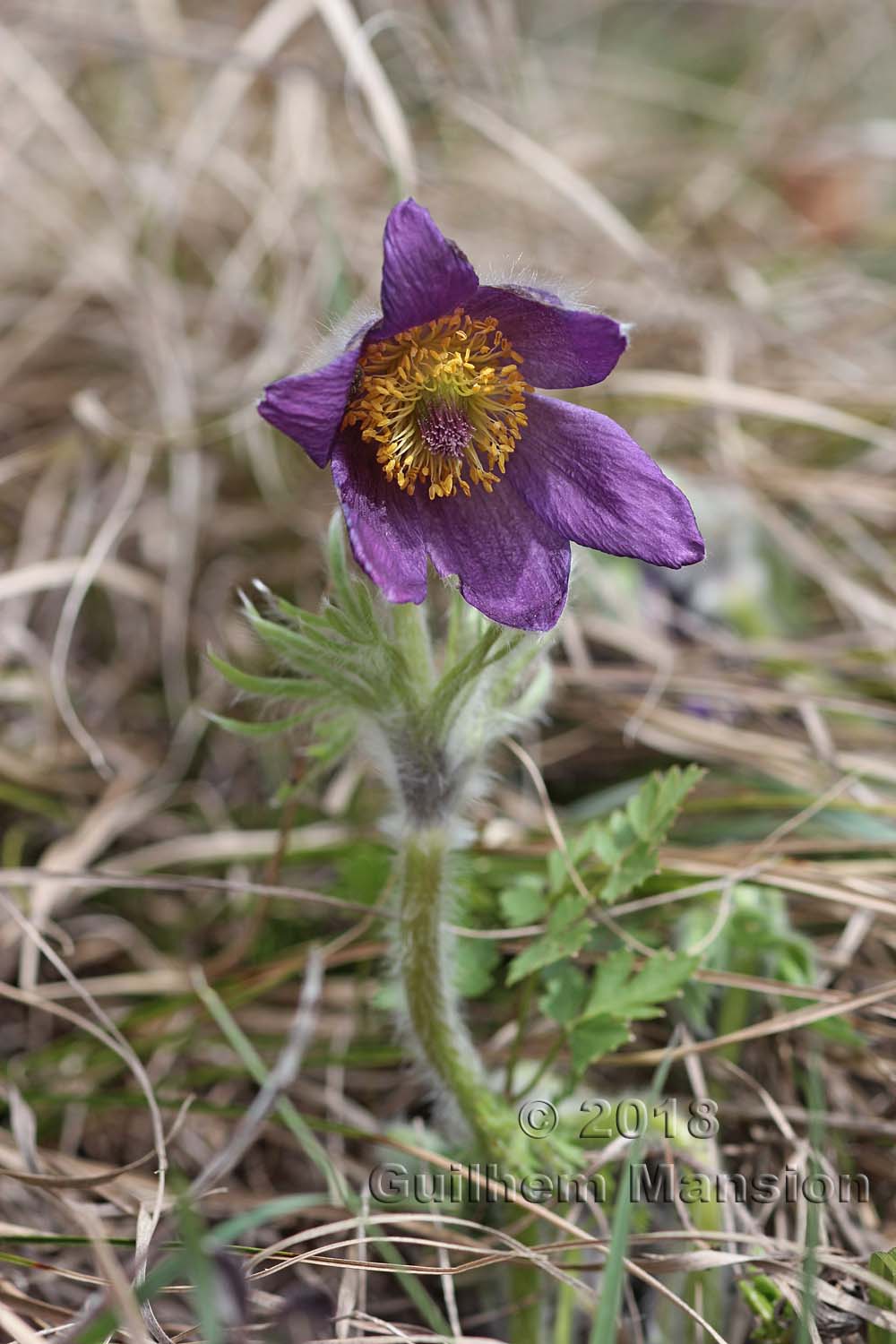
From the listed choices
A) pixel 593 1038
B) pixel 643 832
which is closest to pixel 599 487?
pixel 643 832

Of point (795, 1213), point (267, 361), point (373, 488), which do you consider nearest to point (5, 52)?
point (267, 361)

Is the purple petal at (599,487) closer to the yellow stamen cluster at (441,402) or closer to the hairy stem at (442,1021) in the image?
the yellow stamen cluster at (441,402)

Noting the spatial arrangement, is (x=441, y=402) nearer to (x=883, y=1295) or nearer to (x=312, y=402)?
(x=312, y=402)

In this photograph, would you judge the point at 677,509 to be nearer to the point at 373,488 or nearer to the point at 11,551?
the point at 373,488

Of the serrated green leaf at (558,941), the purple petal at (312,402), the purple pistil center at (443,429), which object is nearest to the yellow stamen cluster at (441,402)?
the purple pistil center at (443,429)

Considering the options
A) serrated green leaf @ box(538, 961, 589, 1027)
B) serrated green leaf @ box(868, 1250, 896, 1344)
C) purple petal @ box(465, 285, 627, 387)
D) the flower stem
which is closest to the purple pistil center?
purple petal @ box(465, 285, 627, 387)

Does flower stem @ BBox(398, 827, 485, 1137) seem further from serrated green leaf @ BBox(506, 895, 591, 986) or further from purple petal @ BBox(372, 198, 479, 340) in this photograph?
purple petal @ BBox(372, 198, 479, 340)

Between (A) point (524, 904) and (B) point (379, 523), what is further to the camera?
(A) point (524, 904)

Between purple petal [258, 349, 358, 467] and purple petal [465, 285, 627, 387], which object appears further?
purple petal [465, 285, 627, 387]

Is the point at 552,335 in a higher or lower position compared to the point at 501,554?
higher

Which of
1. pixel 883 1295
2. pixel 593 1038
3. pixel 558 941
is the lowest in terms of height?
pixel 883 1295
